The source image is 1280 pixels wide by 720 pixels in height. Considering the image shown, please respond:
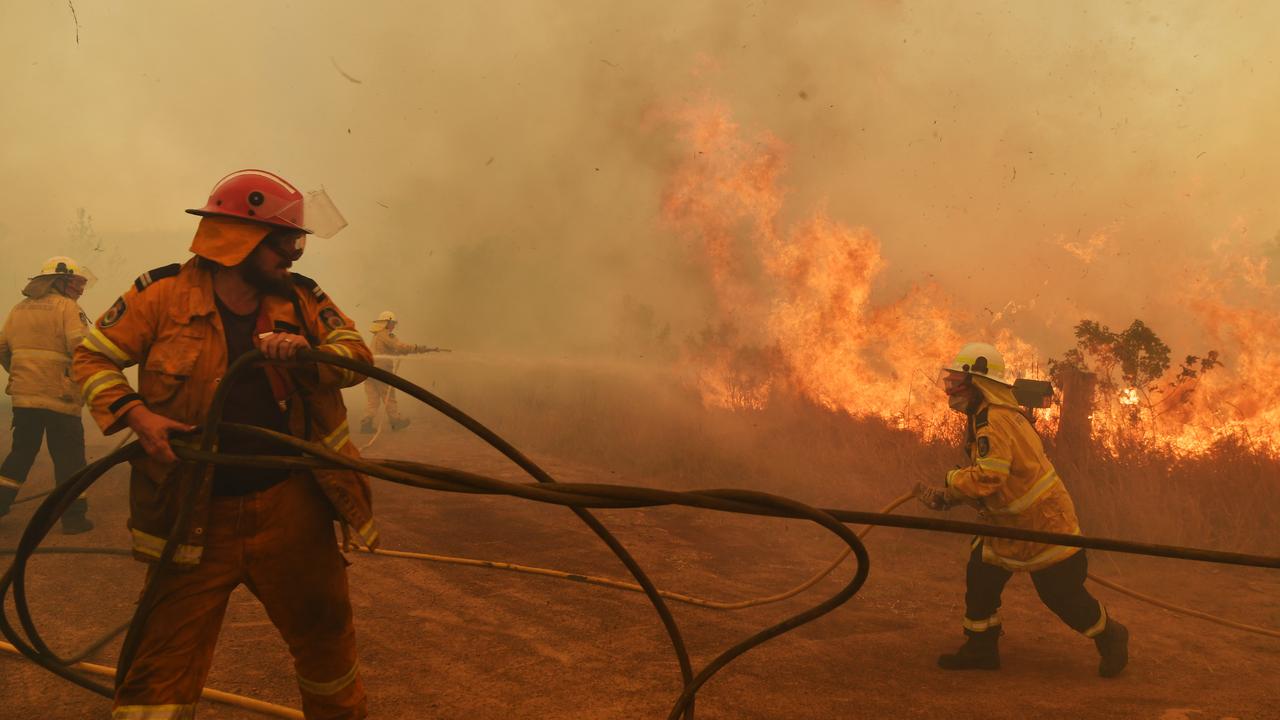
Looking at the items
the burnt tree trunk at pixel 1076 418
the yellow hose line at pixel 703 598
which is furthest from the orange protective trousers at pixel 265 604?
the burnt tree trunk at pixel 1076 418

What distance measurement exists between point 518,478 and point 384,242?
25861 millimetres

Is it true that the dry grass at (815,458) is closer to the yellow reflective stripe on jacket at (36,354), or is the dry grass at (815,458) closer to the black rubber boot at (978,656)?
the black rubber boot at (978,656)

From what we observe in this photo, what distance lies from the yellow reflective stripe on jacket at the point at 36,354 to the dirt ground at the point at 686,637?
1.47 metres

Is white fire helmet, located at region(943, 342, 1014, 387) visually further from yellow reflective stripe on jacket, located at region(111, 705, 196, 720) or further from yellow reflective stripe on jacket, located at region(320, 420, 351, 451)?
yellow reflective stripe on jacket, located at region(111, 705, 196, 720)

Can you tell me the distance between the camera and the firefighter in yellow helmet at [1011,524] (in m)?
4.24

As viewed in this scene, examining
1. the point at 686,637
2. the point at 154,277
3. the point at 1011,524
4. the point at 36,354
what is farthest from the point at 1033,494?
the point at 36,354

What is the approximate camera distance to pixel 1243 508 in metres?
6.91

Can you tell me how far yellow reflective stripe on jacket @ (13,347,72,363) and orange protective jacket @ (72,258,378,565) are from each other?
5.03 metres

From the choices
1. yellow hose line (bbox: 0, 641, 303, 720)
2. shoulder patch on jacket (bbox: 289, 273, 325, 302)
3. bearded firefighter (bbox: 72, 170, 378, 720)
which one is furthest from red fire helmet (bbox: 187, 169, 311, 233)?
yellow hose line (bbox: 0, 641, 303, 720)

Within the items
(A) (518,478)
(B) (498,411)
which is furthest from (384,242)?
(A) (518,478)

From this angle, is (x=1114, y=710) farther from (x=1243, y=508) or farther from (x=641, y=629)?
(x=1243, y=508)

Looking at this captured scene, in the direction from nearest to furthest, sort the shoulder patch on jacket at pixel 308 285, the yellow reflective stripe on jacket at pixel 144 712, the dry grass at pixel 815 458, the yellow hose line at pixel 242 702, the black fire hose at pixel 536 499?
the black fire hose at pixel 536 499, the yellow reflective stripe on jacket at pixel 144 712, the shoulder patch on jacket at pixel 308 285, the yellow hose line at pixel 242 702, the dry grass at pixel 815 458

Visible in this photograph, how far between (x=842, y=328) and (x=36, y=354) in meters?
9.36

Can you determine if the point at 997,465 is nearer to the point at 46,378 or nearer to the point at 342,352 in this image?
the point at 342,352
